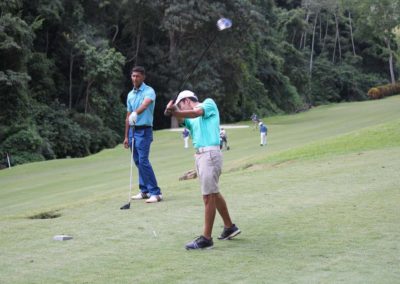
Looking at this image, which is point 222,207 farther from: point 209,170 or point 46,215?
point 46,215

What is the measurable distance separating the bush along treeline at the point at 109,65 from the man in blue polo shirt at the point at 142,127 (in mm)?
24058

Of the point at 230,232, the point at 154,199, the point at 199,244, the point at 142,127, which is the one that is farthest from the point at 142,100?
the point at 199,244

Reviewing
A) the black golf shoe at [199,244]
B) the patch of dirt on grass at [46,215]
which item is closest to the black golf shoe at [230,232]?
the black golf shoe at [199,244]

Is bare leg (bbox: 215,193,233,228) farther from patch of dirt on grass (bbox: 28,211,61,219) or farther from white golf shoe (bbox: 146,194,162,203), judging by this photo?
patch of dirt on grass (bbox: 28,211,61,219)

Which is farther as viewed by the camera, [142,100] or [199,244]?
[142,100]

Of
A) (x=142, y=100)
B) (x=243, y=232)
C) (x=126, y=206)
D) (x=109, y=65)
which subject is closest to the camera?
(x=243, y=232)

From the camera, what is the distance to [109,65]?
138 ft

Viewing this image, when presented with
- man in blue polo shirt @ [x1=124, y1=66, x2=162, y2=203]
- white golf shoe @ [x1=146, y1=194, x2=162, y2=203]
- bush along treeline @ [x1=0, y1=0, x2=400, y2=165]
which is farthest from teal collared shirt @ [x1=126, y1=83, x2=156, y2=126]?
bush along treeline @ [x1=0, y1=0, x2=400, y2=165]

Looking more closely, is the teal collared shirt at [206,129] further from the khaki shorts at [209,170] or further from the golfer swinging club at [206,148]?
the khaki shorts at [209,170]

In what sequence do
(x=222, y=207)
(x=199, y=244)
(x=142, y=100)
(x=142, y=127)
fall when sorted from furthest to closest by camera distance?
(x=142, y=127) < (x=142, y=100) < (x=222, y=207) < (x=199, y=244)

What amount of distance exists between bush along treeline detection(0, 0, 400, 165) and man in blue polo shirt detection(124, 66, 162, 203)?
78.9ft

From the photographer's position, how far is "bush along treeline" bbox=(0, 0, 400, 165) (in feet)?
119

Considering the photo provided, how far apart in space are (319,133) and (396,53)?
2175 inches

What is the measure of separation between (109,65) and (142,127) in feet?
104
